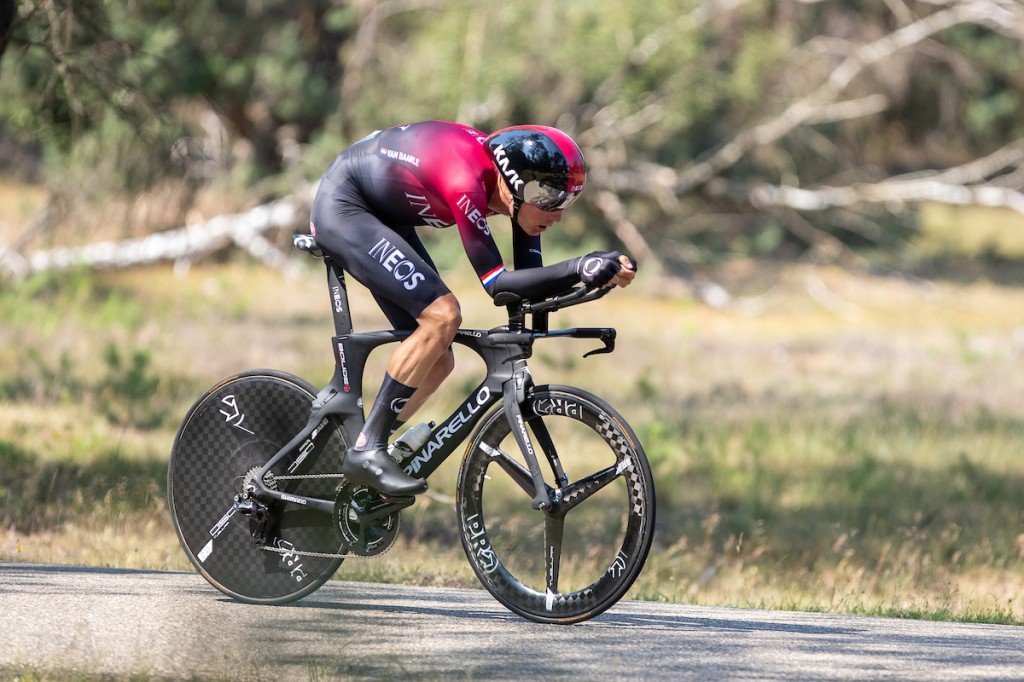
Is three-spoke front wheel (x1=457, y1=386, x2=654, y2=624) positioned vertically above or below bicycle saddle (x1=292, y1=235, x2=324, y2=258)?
below

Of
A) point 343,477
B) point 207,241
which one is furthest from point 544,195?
point 207,241

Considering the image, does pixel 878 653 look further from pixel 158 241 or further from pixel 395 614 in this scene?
pixel 158 241

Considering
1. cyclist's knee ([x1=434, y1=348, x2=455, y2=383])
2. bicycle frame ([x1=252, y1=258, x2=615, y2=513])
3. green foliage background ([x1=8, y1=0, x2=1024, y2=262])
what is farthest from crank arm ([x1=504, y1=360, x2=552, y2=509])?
green foliage background ([x1=8, y1=0, x2=1024, y2=262])

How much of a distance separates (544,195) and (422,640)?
5.91ft

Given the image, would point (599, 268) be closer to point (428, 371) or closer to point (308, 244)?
point (428, 371)

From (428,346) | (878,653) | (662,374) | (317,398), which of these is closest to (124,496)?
(317,398)

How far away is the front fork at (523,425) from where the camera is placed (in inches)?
216

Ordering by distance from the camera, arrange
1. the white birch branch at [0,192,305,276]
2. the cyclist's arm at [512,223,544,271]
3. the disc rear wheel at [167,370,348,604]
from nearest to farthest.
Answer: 1. the cyclist's arm at [512,223,544,271]
2. the disc rear wheel at [167,370,348,604]
3. the white birch branch at [0,192,305,276]

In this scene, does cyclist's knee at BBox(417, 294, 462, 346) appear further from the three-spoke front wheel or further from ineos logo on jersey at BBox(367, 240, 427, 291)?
the three-spoke front wheel

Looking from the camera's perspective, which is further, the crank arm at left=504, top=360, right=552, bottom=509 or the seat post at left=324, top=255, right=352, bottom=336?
the seat post at left=324, top=255, right=352, bottom=336

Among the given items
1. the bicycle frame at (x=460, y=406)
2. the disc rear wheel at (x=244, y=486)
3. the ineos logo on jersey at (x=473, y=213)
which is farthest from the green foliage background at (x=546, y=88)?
the ineos logo on jersey at (x=473, y=213)

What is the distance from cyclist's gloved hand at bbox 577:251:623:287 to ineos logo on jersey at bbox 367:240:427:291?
779mm

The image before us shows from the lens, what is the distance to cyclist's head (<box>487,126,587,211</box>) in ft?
17.7

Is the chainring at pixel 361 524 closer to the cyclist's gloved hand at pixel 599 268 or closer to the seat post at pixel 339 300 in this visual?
the seat post at pixel 339 300
